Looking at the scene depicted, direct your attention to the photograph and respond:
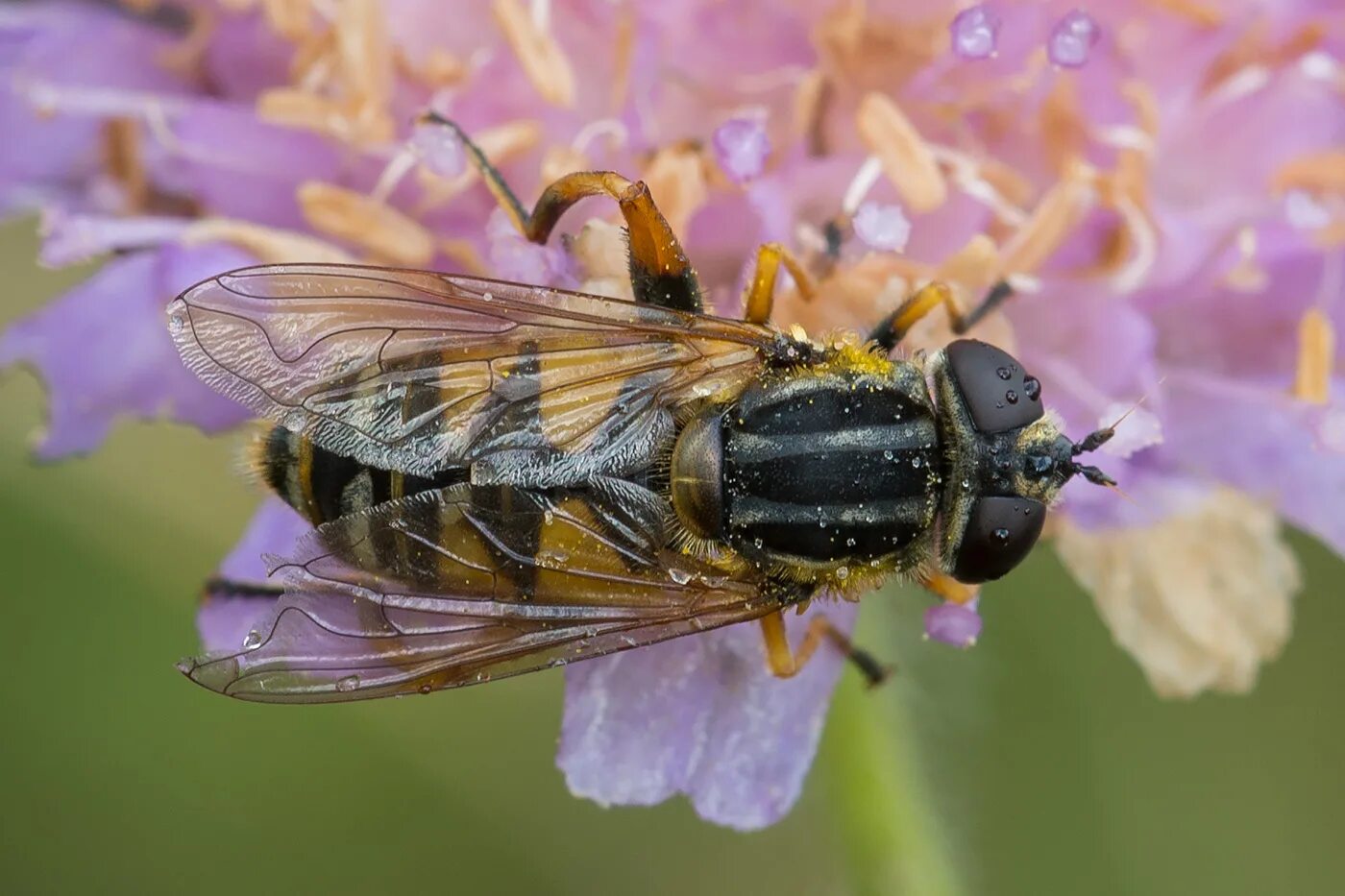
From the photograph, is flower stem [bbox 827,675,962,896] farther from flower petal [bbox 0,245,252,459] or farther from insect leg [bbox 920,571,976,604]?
flower petal [bbox 0,245,252,459]

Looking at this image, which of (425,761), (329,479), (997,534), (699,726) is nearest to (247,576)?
(329,479)

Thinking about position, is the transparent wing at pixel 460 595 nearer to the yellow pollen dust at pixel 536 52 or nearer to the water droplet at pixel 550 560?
the water droplet at pixel 550 560

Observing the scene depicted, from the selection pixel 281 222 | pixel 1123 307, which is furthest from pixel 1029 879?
pixel 281 222

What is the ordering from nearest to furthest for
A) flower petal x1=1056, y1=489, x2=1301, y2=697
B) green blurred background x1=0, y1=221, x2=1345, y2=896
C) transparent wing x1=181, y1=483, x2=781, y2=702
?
transparent wing x1=181, y1=483, x2=781, y2=702, flower petal x1=1056, y1=489, x2=1301, y2=697, green blurred background x1=0, y1=221, x2=1345, y2=896

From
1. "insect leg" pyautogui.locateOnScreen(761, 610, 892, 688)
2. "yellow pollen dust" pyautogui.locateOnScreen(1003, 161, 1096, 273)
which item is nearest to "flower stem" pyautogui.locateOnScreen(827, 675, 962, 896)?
"insect leg" pyautogui.locateOnScreen(761, 610, 892, 688)

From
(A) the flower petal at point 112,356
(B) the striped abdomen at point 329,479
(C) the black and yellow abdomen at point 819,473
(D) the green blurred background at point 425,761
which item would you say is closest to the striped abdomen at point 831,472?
(C) the black and yellow abdomen at point 819,473

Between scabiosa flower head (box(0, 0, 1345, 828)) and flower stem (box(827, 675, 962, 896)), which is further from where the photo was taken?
flower stem (box(827, 675, 962, 896))

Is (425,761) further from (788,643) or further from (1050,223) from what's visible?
(1050,223)

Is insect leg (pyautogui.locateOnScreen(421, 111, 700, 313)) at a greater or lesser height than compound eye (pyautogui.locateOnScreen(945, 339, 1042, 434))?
greater
